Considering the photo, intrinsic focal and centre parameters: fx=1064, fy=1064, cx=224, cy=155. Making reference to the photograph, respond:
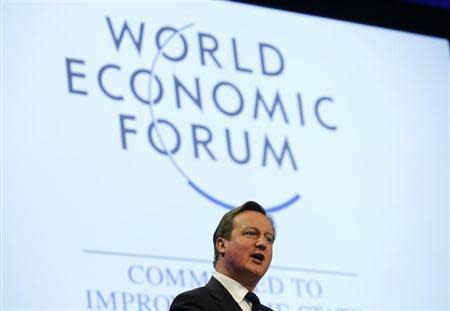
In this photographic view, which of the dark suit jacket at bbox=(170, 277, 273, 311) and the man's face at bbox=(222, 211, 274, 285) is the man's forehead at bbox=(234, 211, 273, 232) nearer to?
the man's face at bbox=(222, 211, 274, 285)

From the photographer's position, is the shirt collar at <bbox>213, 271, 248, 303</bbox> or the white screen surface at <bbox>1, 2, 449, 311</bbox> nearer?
the shirt collar at <bbox>213, 271, 248, 303</bbox>

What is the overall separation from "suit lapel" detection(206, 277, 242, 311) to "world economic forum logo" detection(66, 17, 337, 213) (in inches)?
52.7

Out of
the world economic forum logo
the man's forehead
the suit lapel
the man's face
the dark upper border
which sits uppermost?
the dark upper border

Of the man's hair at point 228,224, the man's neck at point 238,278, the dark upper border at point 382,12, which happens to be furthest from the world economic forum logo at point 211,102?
the man's neck at point 238,278

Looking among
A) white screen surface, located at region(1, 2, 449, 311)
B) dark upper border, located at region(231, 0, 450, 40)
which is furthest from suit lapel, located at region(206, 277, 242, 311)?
dark upper border, located at region(231, 0, 450, 40)

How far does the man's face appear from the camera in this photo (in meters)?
3.15

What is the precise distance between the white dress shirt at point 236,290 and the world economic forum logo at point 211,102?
1.29 meters

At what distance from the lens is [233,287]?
3137 millimetres

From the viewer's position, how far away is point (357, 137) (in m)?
4.96

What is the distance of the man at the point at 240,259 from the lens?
121 inches

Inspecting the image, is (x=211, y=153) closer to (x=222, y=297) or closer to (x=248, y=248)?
A: (x=248, y=248)

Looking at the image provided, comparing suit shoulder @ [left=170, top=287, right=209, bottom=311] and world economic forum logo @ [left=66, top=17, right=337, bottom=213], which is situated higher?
world economic forum logo @ [left=66, top=17, right=337, bottom=213]

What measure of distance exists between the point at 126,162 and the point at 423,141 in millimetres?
1606

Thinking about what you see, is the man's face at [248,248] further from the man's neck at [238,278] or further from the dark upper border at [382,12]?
the dark upper border at [382,12]
